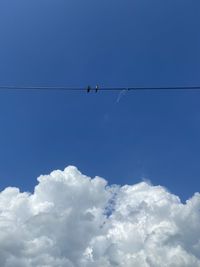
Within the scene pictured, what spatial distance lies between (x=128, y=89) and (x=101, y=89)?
387 cm

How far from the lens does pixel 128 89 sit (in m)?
54.1

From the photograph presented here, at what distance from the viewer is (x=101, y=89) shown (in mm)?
51906

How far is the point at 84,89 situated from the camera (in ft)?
178

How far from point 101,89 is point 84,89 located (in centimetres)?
310

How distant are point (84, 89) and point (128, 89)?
5223 millimetres
